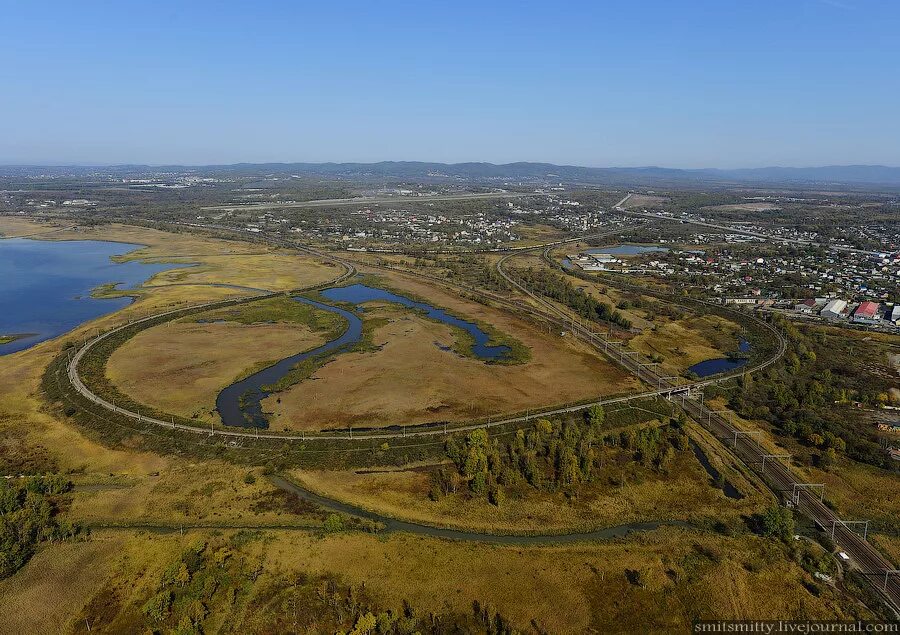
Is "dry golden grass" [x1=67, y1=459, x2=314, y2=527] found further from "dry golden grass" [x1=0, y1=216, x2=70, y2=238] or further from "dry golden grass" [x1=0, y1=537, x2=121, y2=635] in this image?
"dry golden grass" [x1=0, y1=216, x2=70, y2=238]

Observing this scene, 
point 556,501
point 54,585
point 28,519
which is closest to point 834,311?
point 556,501

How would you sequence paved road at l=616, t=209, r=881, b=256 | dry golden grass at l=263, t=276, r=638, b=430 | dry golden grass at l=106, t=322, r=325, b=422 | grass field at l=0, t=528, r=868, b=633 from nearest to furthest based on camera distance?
1. grass field at l=0, t=528, r=868, b=633
2. dry golden grass at l=263, t=276, r=638, b=430
3. dry golden grass at l=106, t=322, r=325, b=422
4. paved road at l=616, t=209, r=881, b=256

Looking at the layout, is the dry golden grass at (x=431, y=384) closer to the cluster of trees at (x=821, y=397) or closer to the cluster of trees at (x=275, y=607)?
the cluster of trees at (x=821, y=397)

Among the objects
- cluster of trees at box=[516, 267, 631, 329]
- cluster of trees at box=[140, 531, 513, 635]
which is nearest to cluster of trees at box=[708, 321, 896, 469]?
cluster of trees at box=[516, 267, 631, 329]

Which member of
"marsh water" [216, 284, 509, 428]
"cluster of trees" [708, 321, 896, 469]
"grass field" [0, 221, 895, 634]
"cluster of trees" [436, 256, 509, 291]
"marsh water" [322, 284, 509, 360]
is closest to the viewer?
"grass field" [0, 221, 895, 634]

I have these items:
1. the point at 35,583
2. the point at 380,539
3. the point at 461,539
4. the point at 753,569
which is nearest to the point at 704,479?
the point at 753,569

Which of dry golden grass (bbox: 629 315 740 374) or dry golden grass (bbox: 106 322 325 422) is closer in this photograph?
dry golden grass (bbox: 106 322 325 422)

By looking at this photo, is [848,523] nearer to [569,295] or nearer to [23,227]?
[569,295]
